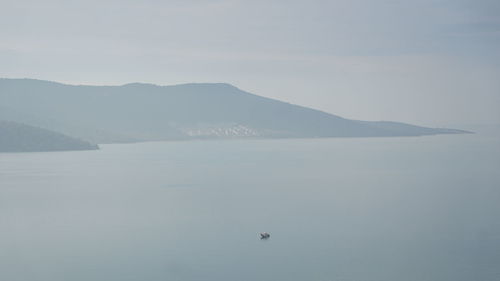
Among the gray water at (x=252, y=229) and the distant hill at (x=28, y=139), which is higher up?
A: the gray water at (x=252, y=229)

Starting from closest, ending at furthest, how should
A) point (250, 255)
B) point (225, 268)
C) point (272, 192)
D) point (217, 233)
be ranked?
point (225, 268)
point (250, 255)
point (217, 233)
point (272, 192)

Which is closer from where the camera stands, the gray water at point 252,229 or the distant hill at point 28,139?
the gray water at point 252,229

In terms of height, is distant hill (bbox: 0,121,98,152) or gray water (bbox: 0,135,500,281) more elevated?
gray water (bbox: 0,135,500,281)

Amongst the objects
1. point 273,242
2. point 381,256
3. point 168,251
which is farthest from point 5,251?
point 381,256

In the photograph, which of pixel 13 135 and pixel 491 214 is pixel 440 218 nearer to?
pixel 491 214
